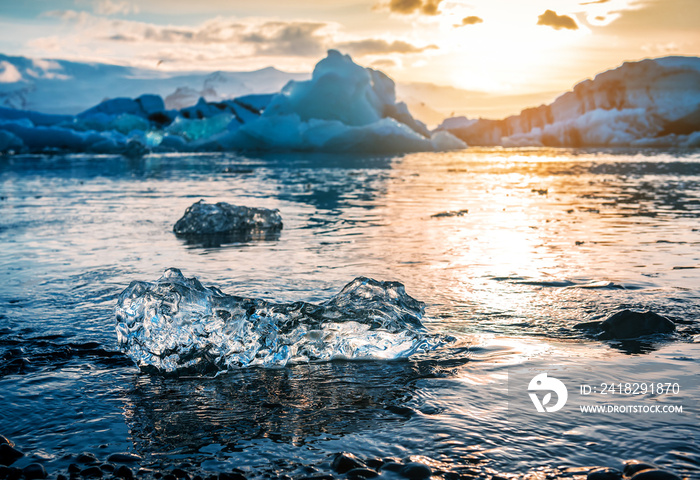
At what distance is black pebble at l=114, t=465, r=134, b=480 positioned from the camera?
2.35 meters

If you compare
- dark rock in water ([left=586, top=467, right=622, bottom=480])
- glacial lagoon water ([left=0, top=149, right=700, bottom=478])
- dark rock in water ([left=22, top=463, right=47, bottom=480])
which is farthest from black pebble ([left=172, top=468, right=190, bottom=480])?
dark rock in water ([left=586, top=467, right=622, bottom=480])

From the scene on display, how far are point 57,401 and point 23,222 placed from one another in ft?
26.7

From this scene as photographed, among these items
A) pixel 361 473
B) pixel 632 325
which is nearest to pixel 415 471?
pixel 361 473

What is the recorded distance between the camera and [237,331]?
3805mm

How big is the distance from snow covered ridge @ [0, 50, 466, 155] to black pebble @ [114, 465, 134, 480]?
4150 centimetres

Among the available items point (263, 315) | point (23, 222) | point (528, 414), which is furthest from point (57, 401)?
point (23, 222)

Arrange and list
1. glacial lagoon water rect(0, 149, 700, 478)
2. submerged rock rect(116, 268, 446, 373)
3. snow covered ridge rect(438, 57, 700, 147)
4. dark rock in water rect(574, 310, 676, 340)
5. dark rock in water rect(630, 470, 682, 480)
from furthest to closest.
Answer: snow covered ridge rect(438, 57, 700, 147) → dark rock in water rect(574, 310, 676, 340) → submerged rock rect(116, 268, 446, 373) → glacial lagoon water rect(0, 149, 700, 478) → dark rock in water rect(630, 470, 682, 480)

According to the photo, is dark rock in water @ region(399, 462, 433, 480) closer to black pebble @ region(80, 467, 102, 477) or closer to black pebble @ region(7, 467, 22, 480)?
black pebble @ region(80, 467, 102, 477)

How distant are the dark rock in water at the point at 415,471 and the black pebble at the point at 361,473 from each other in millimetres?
107

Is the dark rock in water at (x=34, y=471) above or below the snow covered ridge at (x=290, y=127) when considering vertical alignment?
below

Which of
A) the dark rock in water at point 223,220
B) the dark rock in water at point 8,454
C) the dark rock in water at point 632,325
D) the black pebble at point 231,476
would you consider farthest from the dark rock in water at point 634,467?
the dark rock in water at point 223,220

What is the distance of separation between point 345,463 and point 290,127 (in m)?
43.9

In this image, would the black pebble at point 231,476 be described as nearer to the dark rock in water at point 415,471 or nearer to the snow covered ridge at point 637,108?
the dark rock in water at point 415,471

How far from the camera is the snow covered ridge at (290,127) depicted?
1736 inches
